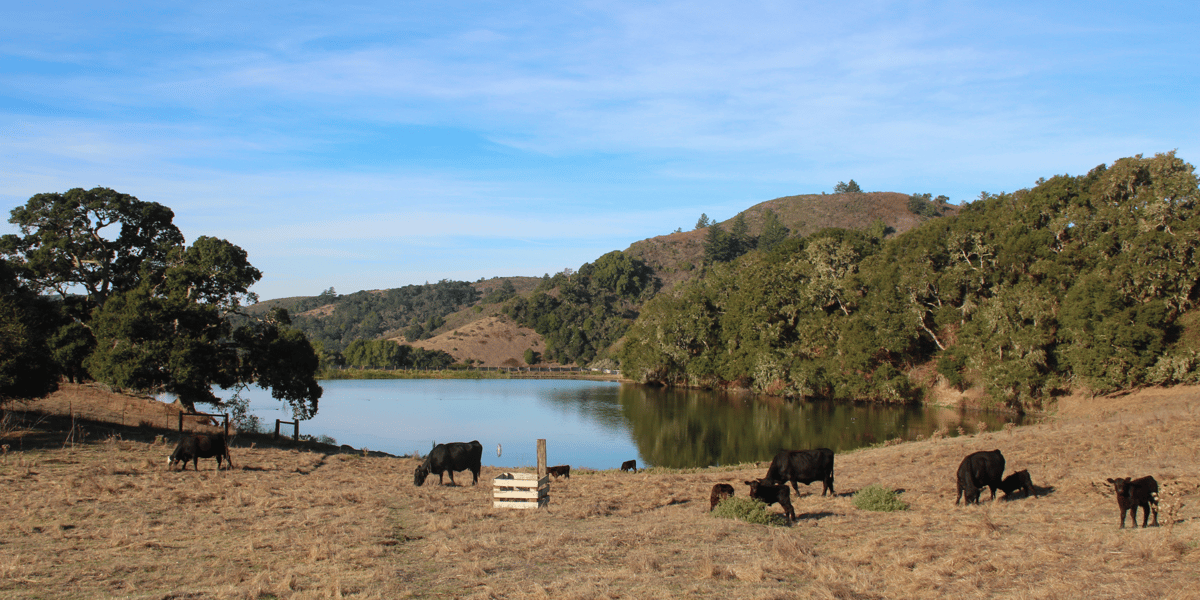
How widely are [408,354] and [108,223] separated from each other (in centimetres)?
8587

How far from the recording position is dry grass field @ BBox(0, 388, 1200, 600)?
335 inches

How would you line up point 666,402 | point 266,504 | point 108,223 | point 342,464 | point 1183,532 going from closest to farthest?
point 1183,532 → point 266,504 → point 342,464 → point 108,223 → point 666,402

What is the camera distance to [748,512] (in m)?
13.1

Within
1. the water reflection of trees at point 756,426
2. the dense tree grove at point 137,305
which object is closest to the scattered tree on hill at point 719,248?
the water reflection of trees at point 756,426

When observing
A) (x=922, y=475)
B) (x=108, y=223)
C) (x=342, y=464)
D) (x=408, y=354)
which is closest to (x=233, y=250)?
(x=108, y=223)

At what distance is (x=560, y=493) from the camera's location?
17672mm

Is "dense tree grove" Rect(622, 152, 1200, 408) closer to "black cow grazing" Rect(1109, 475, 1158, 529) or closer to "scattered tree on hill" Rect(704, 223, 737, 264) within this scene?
"black cow grazing" Rect(1109, 475, 1158, 529)

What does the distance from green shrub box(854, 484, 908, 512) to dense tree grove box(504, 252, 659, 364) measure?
98.1m

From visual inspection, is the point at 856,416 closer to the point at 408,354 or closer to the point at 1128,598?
the point at 1128,598

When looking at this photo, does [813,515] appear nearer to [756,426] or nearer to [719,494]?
[719,494]

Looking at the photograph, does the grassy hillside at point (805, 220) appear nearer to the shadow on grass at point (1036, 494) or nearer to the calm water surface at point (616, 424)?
the calm water surface at point (616, 424)

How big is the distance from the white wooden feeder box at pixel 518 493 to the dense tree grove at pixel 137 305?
17.1m

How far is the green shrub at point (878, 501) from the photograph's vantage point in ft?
45.3

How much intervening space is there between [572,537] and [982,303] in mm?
47906
